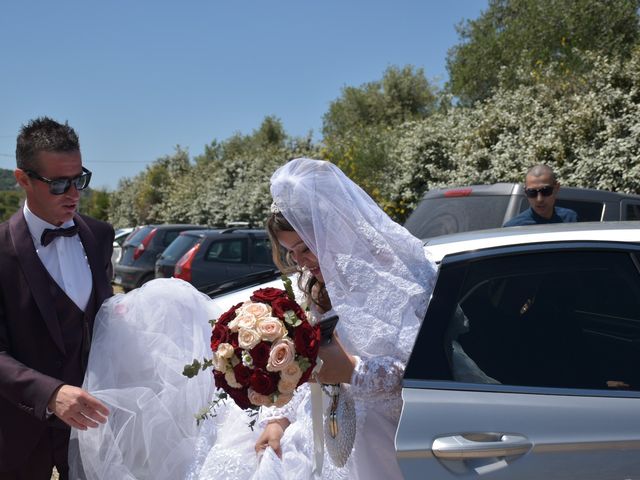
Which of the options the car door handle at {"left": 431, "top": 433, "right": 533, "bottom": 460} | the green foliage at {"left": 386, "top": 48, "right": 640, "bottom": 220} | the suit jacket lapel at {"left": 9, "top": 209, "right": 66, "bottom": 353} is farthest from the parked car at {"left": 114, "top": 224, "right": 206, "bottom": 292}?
the car door handle at {"left": 431, "top": 433, "right": 533, "bottom": 460}

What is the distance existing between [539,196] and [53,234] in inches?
154

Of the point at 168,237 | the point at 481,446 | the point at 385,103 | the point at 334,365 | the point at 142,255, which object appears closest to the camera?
the point at 481,446

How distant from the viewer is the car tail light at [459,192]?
19.5 feet

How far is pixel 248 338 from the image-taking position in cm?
198

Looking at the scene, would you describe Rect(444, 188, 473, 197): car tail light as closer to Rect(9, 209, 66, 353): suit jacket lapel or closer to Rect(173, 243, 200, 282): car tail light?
Rect(9, 209, 66, 353): suit jacket lapel

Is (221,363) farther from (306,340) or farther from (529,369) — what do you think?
(529,369)

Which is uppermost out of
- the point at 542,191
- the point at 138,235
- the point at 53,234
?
the point at 53,234

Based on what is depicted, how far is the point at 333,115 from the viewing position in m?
40.9

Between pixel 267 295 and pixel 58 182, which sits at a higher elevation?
pixel 58 182

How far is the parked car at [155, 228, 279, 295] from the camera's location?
1078 cm

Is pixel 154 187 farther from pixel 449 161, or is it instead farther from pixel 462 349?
pixel 462 349

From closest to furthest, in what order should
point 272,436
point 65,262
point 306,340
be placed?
point 306,340 → point 272,436 → point 65,262

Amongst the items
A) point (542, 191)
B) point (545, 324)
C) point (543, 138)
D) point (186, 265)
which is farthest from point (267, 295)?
point (543, 138)

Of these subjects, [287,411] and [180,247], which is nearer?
[287,411]
